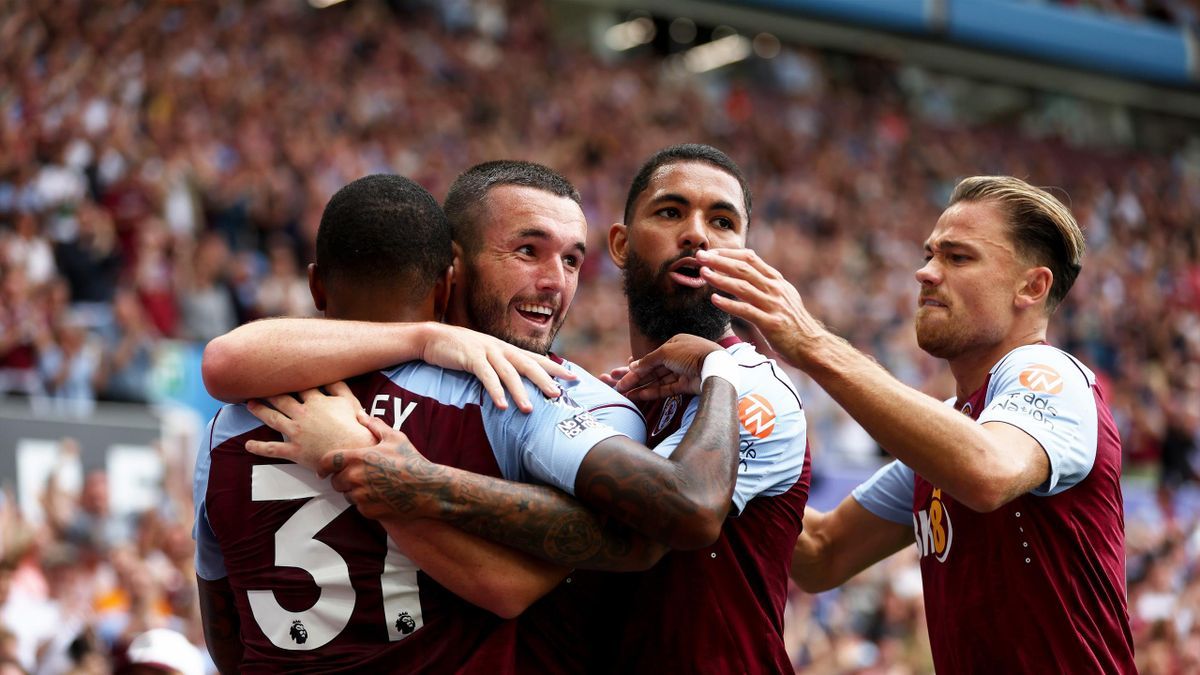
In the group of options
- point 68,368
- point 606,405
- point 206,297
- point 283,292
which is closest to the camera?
point 606,405

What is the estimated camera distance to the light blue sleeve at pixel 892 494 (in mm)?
5336

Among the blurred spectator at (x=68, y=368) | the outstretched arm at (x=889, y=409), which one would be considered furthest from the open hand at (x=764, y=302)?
the blurred spectator at (x=68, y=368)

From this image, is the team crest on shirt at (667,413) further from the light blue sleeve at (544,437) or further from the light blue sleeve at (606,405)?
the light blue sleeve at (544,437)

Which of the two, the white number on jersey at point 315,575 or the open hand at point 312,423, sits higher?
the open hand at point 312,423

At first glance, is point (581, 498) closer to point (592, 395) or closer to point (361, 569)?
point (592, 395)

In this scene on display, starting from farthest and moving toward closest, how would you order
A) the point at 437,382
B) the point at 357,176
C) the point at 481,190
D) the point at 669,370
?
the point at 357,176
the point at 481,190
the point at 669,370
the point at 437,382

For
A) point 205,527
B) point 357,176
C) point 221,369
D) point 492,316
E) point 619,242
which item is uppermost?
point 357,176

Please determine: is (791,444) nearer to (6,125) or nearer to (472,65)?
(6,125)

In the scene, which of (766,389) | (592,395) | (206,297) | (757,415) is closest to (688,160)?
(766,389)

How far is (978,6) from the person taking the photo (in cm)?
2736

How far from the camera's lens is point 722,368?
3887mm

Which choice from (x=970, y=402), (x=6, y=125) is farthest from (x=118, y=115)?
(x=970, y=402)

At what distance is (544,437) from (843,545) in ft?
7.82

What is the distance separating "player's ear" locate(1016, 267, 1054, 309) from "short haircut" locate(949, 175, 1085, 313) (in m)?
0.03
